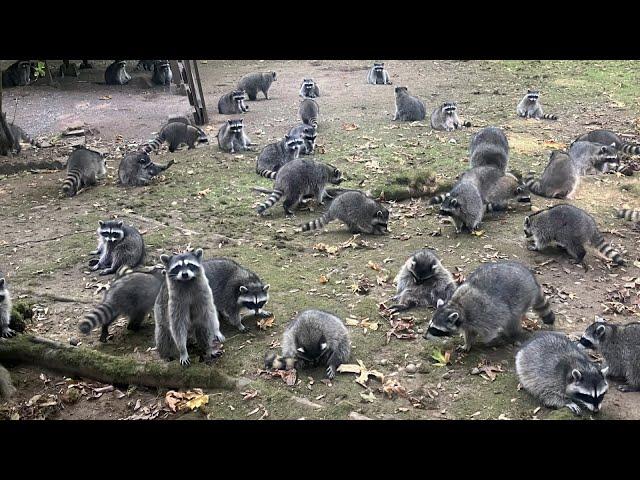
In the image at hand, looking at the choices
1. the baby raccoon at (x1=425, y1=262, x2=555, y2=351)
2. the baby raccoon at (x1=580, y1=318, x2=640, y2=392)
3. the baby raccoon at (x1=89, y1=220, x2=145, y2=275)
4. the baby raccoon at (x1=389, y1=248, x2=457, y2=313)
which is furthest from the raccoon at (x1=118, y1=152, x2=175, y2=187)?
the baby raccoon at (x1=580, y1=318, x2=640, y2=392)

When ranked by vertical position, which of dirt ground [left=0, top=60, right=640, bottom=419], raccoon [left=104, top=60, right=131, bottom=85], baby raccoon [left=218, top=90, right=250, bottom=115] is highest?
raccoon [left=104, top=60, right=131, bottom=85]

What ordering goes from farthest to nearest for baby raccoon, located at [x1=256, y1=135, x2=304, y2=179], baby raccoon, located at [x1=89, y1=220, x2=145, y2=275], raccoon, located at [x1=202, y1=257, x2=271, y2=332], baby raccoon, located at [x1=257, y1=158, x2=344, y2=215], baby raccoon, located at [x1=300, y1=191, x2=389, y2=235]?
baby raccoon, located at [x1=256, y1=135, x2=304, y2=179] < baby raccoon, located at [x1=257, y1=158, x2=344, y2=215] < baby raccoon, located at [x1=300, y1=191, x2=389, y2=235] < baby raccoon, located at [x1=89, y1=220, x2=145, y2=275] < raccoon, located at [x1=202, y1=257, x2=271, y2=332]

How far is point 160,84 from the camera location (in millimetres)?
18938

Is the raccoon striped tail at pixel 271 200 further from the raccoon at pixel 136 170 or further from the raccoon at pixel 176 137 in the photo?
the raccoon at pixel 176 137

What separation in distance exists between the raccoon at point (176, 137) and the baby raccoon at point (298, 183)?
403 centimetres

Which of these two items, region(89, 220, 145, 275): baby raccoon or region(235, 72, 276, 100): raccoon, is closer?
region(89, 220, 145, 275): baby raccoon

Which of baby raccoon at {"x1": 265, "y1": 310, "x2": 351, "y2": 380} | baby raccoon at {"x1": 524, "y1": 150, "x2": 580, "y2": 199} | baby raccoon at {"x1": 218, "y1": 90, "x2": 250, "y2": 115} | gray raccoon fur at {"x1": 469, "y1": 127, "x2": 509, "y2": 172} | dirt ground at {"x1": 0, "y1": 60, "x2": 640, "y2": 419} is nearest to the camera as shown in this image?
dirt ground at {"x1": 0, "y1": 60, "x2": 640, "y2": 419}

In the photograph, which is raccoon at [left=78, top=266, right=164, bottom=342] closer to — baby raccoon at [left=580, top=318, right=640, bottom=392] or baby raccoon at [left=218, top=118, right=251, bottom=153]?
baby raccoon at [left=580, top=318, right=640, bottom=392]

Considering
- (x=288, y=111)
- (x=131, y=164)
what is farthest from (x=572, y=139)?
(x=131, y=164)

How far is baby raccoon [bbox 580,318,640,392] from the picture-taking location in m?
4.78

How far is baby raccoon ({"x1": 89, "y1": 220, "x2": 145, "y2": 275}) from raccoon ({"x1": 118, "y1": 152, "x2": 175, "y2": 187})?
3.38 meters

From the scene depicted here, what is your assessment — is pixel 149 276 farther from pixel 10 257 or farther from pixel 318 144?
pixel 318 144

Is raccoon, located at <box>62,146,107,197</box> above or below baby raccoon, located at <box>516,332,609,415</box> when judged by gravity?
above

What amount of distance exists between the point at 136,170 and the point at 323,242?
4.08 m
